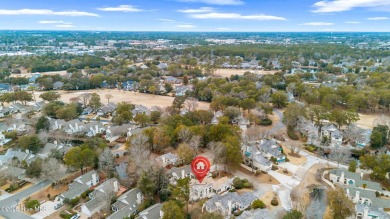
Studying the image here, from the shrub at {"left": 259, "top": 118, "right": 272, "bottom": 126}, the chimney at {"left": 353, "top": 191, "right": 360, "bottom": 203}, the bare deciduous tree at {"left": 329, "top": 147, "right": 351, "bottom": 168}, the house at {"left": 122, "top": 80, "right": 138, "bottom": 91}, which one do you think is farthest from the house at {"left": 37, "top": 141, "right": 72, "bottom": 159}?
the house at {"left": 122, "top": 80, "right": 138, "bottom": 91}

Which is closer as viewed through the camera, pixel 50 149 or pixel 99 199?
pixel 99 199

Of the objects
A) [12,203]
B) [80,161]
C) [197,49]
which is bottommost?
[12,203]

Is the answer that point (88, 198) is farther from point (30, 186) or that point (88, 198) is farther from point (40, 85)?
point (40, 85)

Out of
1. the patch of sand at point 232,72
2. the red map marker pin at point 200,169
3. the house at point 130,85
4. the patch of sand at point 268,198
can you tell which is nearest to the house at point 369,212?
the patch of sand at point 268,198

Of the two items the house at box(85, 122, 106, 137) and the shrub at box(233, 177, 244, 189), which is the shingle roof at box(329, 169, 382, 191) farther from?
the house at box(85, 122, 106, 137)

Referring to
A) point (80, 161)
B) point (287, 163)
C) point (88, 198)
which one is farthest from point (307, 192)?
point (80, 161)

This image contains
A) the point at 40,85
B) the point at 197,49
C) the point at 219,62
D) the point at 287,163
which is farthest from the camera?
the point at 197,49

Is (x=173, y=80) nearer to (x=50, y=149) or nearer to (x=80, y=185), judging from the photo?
(x=50, y=149)

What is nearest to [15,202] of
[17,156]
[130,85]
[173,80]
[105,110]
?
[17,156]
